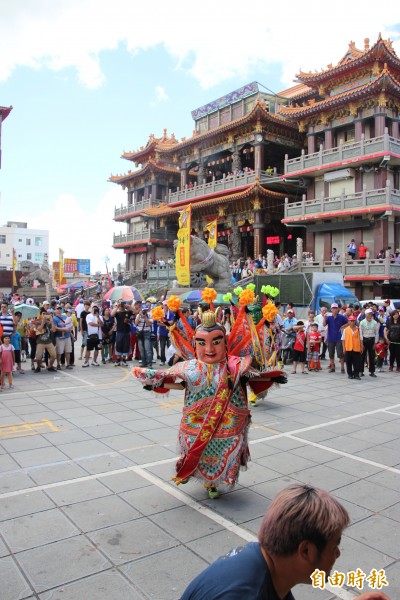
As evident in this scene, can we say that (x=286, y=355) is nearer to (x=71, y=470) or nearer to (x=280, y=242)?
(x=71, y=470)

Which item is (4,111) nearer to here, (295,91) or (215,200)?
(215,200)

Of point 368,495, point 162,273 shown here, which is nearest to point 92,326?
point 368,495

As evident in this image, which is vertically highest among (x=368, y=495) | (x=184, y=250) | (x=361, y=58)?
(x=361, y=58)

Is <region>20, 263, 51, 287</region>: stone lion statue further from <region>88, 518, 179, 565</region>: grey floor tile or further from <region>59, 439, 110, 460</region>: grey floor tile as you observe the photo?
<region>88, 518, 179, 565</region>: grey floor tile

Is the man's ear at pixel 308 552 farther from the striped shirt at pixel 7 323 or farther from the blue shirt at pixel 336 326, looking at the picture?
the blue shirt at pixel 336 326

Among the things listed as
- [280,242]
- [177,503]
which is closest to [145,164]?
[280,242]

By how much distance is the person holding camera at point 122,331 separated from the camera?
11922 mm

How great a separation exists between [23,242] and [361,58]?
64.8m

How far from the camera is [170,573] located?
3.17 m

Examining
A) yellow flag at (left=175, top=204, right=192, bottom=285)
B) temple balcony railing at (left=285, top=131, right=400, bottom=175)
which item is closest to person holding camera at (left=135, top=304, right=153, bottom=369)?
yellow flag at (left=175, top=204, right=192, bottom=285)

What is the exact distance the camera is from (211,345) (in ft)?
14.5

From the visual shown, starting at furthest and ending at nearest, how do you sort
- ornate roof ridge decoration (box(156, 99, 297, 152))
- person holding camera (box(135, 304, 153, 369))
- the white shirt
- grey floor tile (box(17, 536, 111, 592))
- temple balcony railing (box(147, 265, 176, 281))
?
temple balcony railing (box(147, 265, 176, 281)), ornate roof ridge decoration (box(156, 99, 297, 152)), the white shirt, person holding camera (box(135, 304, 153, 369)), grey floor tile (box(17, 536, 111, 592))

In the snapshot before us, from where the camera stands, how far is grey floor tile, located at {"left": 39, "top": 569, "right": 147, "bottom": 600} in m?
2.92

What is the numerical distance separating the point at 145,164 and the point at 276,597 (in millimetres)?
42492
